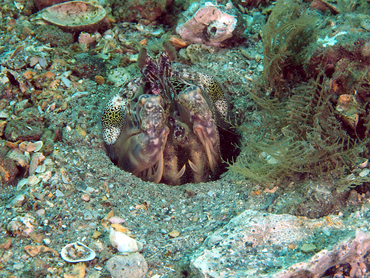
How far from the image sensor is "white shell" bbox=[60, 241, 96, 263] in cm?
227

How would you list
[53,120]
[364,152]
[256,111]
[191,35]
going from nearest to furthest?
[364,152] < [53,120] < [256,111] < [191,35]

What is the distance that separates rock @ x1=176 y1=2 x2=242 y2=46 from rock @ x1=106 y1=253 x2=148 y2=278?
3711 millimetres

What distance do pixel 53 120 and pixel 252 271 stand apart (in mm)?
3175

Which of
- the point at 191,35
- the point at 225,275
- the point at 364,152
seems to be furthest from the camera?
the point at 191,35

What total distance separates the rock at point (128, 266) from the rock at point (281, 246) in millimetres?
437

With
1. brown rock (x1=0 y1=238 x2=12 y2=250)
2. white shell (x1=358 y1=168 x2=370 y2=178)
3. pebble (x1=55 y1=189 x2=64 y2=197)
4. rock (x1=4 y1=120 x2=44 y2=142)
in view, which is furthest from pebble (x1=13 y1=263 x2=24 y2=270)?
white shell (x1=358 y1=168 x2=370 y2=178)

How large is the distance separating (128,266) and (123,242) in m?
0.24

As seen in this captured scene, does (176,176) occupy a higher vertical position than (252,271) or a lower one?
lower

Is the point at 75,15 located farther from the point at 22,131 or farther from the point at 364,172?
the point at 364,172

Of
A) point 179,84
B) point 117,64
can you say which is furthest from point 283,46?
point 117,64

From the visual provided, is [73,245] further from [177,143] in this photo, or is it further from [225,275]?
[177,143]

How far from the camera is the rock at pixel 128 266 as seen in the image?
7.25 feet

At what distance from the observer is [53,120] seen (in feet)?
12.5

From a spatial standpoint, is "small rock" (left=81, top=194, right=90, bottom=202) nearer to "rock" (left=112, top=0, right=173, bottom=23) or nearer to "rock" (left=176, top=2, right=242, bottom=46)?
"rock" (left=176, top=2, right=242, bottom=46)
